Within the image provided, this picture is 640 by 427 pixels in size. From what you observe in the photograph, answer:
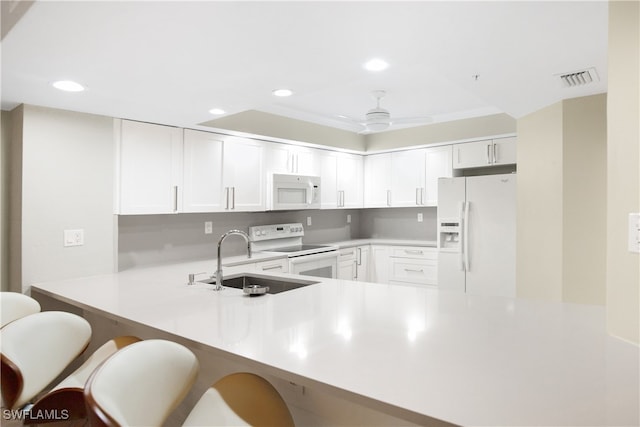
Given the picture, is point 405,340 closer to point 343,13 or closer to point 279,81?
point 343,13

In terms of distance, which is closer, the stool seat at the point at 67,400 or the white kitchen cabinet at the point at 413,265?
the stool seat at the point at 67,400

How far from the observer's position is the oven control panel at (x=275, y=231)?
13.9ft

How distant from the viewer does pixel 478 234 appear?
397cm

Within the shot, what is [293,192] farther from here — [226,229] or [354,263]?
[354,263]

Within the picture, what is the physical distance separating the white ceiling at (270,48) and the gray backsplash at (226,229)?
116 centimetres

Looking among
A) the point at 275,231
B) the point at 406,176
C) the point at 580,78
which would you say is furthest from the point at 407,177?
the point at 580,78

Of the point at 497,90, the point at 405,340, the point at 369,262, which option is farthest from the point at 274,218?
the point at 405,340

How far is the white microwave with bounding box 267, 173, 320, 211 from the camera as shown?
4.12 m

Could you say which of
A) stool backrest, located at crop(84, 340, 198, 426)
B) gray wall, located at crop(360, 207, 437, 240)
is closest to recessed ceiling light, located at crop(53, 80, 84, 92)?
stool backrest, located at crop(84, 340, 198, 426)

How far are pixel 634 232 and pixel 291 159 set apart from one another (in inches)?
142

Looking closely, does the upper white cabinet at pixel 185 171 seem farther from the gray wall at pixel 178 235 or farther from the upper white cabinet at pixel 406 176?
the upper white cabinet at pixel 406 176

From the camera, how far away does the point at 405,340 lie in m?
1.43

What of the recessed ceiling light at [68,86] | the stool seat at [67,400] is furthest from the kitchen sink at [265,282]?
the recessed ceiling light at [68,86]

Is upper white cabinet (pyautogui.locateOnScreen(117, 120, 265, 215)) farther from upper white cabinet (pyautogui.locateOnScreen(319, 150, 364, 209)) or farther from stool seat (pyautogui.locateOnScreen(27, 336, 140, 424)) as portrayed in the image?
stool seat (pyautogui.locateOnScreen(27, 336, 140, 424))
